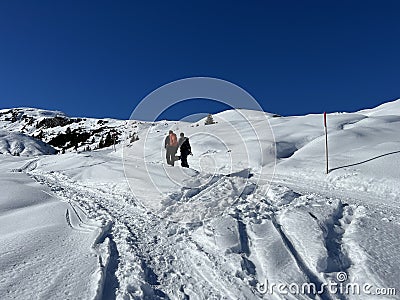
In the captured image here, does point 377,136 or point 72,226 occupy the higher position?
point 377,136

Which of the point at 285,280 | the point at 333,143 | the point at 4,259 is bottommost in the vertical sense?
the point at 285,280

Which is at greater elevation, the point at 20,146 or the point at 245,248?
the point at 20,146

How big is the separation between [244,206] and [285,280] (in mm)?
2734

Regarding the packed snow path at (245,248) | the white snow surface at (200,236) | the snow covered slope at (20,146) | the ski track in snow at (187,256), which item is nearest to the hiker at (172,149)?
the white snow surface at (200,236)

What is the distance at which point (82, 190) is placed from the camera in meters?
8.83

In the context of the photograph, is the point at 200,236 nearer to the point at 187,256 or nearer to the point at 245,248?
the point at 187,256

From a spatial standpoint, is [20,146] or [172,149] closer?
[172,149]

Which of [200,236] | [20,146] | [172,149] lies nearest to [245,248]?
[200,236]

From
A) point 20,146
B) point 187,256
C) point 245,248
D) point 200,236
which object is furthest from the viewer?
point 20,146

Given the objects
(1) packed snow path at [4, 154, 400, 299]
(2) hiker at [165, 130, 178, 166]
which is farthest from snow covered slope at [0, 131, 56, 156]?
(1) packed snow path at [4, 154, 400, 299]

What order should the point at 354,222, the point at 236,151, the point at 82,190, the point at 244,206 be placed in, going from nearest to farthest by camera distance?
the point at 354,222, the point at 244,206, the point at 82,190, the point at 236,151

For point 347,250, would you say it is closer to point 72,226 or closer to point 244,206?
point 244,206

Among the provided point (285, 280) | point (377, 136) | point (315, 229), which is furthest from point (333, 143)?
point (285, 280)

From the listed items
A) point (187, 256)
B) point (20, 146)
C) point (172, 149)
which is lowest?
point (187, 256)
